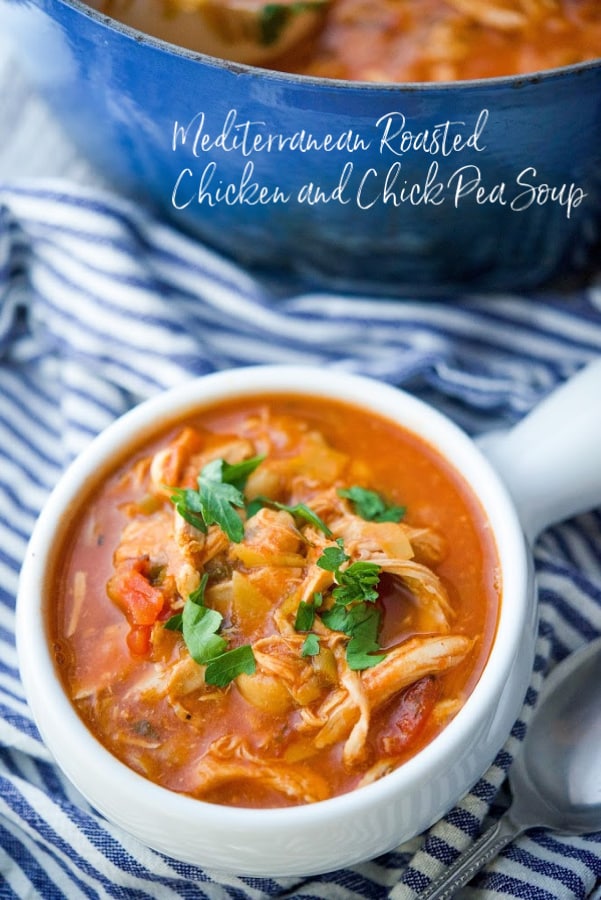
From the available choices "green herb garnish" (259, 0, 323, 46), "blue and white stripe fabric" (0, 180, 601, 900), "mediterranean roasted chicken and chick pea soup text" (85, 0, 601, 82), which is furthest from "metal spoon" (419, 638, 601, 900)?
"green herb garnish" (259, 0, 323, 46)

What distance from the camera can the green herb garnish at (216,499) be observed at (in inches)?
72.6

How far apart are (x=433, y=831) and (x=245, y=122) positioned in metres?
1.37

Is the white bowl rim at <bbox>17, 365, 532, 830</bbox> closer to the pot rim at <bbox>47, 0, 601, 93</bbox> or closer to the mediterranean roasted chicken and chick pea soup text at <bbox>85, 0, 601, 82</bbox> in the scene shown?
the pot rim at <bbox>47, 0, 601, 93</bbox>

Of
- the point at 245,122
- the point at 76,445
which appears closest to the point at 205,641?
the point at 76,445

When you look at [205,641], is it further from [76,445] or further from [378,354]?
[378,354]

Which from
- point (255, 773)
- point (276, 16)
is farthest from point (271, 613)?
point (276, 16)

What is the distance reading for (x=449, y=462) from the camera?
6.63ft

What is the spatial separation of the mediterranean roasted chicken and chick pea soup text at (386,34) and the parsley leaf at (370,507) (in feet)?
3.57

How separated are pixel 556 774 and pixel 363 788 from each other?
Result: 0.54 metres

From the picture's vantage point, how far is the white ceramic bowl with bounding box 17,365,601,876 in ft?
5.27

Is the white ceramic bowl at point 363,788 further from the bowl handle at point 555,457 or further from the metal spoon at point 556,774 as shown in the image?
the metal spoon at point 556,774

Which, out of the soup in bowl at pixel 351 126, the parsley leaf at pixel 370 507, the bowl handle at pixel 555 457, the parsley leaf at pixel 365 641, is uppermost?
the soup in bowl at pixel 351 126

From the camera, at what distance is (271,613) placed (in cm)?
178

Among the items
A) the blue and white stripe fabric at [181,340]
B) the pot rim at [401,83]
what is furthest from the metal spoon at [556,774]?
the pot rim at [401,83]
